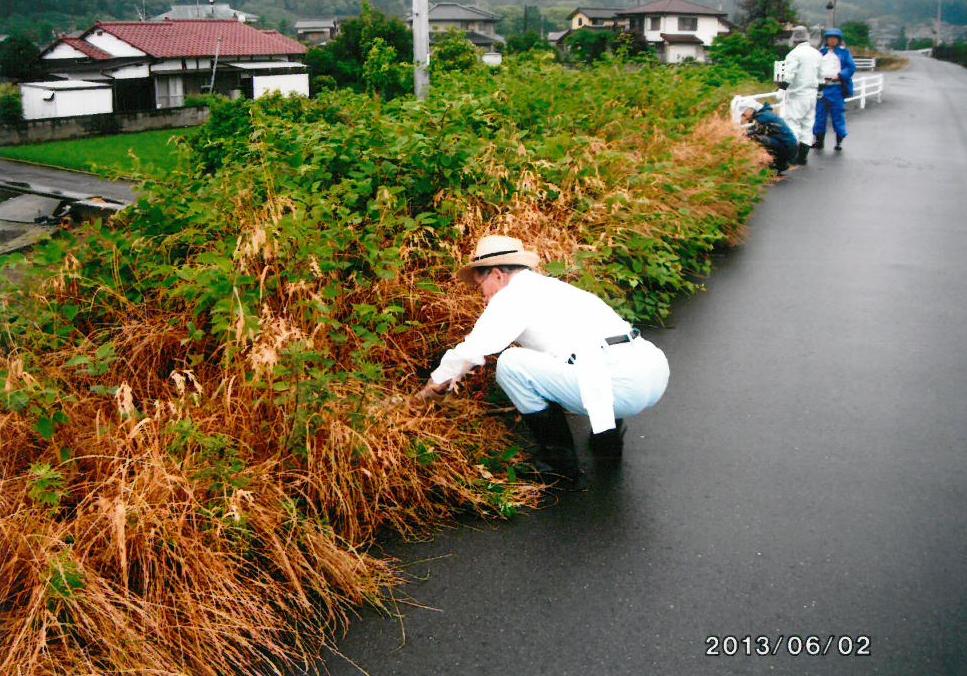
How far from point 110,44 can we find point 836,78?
156ft

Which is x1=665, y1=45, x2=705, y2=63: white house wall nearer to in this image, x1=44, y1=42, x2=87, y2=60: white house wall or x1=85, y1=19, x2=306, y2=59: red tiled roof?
x1=85, y1=19, x2=306, y2=59: red tiled roof

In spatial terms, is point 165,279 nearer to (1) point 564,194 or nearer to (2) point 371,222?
(2) point 371,222

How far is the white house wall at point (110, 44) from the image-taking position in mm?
49562

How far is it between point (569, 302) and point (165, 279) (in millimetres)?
2383

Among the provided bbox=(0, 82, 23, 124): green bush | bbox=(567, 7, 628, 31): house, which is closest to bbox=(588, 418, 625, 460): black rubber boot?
bbox=(0, 82, 23, 124): green bush

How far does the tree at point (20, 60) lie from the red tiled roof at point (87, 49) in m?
2.45

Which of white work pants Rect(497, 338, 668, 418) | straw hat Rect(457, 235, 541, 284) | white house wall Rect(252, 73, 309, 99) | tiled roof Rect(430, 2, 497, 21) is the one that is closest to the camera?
white work pants Rect(497, 338, 668, 418)

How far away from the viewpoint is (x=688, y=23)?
86.1m

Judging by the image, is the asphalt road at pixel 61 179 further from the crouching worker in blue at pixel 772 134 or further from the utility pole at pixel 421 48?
the crouching worker in blue at pixel 772 134

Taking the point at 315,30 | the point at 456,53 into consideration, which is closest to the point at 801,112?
the point at 456,53

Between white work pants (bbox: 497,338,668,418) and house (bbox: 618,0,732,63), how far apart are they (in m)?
83.5

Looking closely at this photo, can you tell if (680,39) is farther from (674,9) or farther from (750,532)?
(750,532)

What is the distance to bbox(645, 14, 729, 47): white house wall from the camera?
84875mm

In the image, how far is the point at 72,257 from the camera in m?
5.25
